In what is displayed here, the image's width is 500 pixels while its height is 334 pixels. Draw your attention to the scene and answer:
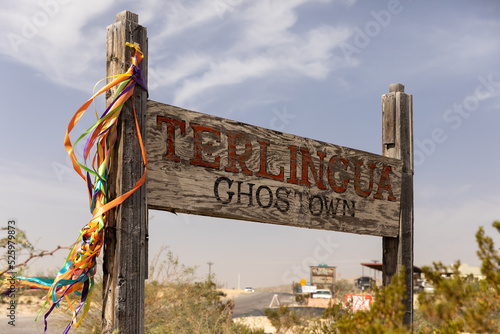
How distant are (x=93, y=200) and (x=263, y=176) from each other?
1692 mm

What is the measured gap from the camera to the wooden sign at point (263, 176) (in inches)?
178

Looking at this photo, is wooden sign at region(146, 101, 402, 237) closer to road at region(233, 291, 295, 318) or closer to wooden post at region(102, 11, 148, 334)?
wooden post at region(102, 11, 148, 334)

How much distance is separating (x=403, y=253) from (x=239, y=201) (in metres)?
2.73

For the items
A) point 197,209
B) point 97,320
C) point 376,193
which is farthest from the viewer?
point 97,320

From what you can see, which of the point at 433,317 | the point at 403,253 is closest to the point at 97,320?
the point at 403,253

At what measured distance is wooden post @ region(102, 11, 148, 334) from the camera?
407cm

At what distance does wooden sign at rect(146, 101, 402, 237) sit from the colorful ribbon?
0.32 meters

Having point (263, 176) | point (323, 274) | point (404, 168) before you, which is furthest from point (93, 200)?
point (323, 274)

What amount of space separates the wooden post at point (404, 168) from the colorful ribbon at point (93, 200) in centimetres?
371

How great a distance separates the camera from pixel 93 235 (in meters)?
4.12

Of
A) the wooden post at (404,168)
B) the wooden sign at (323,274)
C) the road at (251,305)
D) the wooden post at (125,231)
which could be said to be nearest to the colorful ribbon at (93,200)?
the wooden post at (125,231)

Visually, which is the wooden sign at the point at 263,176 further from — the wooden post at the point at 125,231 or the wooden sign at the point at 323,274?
the wooden sign at the point at 323,274

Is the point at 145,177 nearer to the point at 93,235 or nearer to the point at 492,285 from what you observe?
the point at 93,235

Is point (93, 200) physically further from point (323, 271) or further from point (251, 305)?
point (323, 271)
